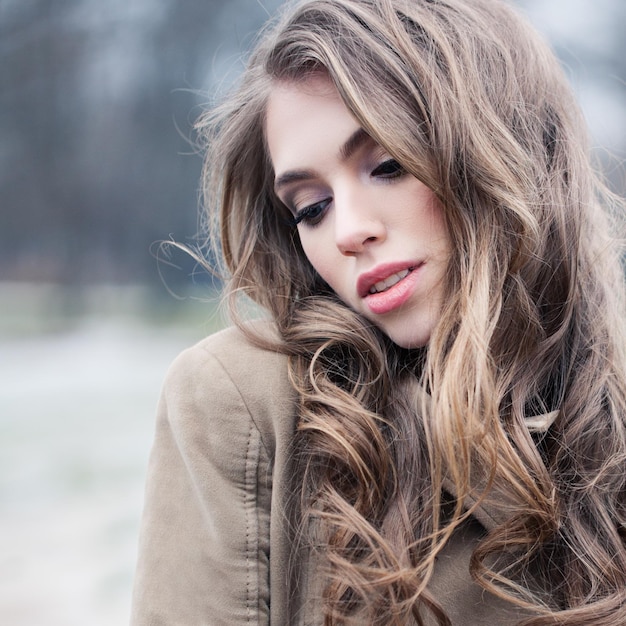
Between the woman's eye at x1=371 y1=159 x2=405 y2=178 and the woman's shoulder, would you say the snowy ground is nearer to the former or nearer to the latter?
the woman's shoulder

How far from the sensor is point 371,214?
3.08 ft

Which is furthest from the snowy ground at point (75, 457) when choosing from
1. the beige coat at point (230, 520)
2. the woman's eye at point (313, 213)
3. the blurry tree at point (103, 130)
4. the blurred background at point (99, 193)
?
the woman's eye at point (313, 213)

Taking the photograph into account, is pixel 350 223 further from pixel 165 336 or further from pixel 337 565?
pixel 165 336

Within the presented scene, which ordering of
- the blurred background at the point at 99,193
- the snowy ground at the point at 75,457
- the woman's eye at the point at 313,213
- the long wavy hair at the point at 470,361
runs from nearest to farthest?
the long wavy hair at the point at 470,361, the woman's eye at the point at 313,213, the snowy ground at the point at 75,457, the blurred background at the point at 99,193

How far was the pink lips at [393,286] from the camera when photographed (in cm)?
94

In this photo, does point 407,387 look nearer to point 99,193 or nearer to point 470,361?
point 470,361

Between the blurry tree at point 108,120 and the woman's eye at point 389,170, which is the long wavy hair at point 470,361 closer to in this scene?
the woman's eye at point 389,170

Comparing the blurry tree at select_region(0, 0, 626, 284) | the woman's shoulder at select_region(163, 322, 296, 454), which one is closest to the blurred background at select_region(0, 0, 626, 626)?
the blurry tree at select_region(0, 0, 626, 284)

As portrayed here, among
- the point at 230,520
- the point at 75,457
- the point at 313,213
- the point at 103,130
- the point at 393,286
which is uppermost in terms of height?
the point at 103,130

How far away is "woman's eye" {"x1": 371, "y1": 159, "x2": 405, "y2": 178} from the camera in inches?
37.2

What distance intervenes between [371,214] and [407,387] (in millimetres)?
275

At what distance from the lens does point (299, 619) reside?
3.15 ft

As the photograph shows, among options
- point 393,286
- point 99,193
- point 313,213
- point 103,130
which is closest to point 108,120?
point 103,130

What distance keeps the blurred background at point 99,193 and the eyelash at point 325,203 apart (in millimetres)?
1117
